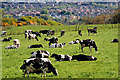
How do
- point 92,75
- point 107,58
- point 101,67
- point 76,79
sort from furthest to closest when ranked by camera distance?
point 107,58
point 101,67
point 92,75
point 76,79

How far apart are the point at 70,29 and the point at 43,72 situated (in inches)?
1839

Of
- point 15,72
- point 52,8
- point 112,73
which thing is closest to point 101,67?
point 112,73

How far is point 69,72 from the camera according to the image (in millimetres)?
15539

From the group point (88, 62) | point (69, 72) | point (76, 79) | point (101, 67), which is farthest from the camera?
point (88, 62)

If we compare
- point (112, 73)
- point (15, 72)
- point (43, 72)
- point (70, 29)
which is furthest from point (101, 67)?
point (70, 29)

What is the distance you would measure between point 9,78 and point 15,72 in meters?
1.68

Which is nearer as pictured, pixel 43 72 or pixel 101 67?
pixel 43 72

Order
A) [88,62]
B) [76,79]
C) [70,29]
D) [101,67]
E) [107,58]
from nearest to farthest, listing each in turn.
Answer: [76,79] → [101,67] → [88,62] → [107,58] → [70,29]

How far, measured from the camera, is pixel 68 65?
18.0 meters

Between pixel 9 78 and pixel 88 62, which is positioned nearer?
pixel 9 78

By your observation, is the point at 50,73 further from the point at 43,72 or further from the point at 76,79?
the point at 76,79

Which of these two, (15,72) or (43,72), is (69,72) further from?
(15,72)

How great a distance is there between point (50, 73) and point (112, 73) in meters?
4.10

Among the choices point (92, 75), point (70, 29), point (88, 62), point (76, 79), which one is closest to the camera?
point (76, 79)
